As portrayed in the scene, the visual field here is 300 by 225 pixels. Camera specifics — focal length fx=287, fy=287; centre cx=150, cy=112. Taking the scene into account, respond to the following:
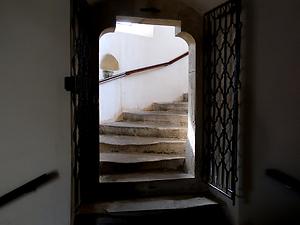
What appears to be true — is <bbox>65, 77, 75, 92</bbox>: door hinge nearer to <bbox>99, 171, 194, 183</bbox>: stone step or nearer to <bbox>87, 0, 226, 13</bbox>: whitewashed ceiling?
<bbox>87, 0, 226, 13</bbox>: whitewashed ceiling

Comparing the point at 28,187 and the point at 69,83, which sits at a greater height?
the point at 69,83

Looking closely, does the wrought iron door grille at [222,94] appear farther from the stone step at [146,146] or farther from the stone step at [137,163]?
the stone step at [146,146]

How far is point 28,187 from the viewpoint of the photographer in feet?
5.61

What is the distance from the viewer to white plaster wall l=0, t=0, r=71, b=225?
1.72 m

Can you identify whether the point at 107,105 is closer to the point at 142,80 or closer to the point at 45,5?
the point at 142,80

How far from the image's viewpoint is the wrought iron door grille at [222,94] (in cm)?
192

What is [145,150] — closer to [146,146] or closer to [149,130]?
[146,146]

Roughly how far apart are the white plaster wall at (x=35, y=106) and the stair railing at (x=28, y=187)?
0.12 ft

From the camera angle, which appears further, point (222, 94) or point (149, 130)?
point (149, 130)

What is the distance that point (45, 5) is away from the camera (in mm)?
1716

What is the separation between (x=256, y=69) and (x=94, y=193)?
1.49 m

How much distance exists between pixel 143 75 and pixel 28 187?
10.0 ft

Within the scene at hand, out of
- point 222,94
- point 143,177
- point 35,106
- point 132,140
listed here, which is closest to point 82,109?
point 35,106

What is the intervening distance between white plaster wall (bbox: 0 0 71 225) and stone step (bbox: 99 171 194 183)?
0.63m
